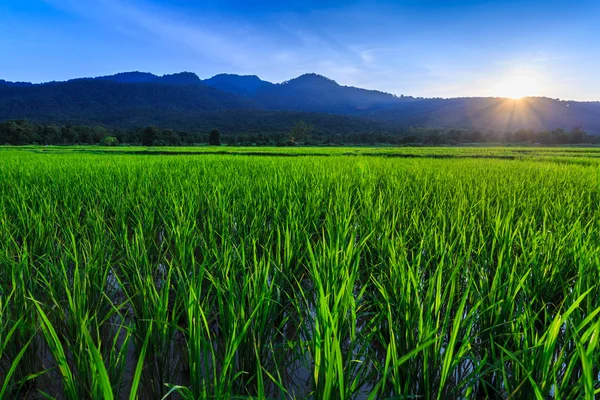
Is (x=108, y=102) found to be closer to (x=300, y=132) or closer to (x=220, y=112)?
(x=220, y=112)

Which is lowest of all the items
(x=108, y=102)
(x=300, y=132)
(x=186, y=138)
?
(x=186, y=138)

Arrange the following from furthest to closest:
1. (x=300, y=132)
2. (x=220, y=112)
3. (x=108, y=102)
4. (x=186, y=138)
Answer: (x=108, y=102) → (x=220, y=112) → (x=300, y=132) → (x=186, y=138)

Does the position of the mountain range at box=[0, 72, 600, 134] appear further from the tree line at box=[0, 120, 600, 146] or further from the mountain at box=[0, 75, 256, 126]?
the tree line at box=[0, 120, 600, 146]

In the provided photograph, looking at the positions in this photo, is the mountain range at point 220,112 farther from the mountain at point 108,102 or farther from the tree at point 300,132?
the tree at point 300,132

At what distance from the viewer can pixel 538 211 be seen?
12.0 ft

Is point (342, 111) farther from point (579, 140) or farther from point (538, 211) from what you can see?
point (538, 211)

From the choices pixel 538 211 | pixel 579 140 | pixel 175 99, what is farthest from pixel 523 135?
pixel 175 99

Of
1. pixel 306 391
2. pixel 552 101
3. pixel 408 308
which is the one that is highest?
pixel 552 101

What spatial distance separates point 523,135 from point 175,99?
14006 centimetres

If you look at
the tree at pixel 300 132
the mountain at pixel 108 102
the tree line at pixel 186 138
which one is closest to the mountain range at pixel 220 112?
the mountain at pixel 108 102

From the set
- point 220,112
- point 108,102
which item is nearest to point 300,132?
point 220,112

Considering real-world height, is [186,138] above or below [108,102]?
below

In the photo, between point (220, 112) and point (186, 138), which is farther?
point (220, 112)

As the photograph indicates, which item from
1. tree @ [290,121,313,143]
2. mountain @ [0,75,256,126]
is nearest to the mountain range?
mountain @ [0,75,256,126]
